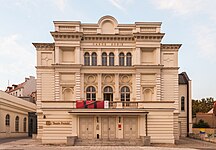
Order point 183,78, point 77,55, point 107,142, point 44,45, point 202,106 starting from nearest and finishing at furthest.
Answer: point 107,142 → point 77,55 → point 44,45 → point 183,78 → point 202,106

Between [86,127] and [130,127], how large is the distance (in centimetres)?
484

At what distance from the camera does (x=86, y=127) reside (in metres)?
34.5

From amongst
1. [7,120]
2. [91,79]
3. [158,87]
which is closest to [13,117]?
[7,120]

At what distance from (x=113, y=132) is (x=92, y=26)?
16552 millimetres

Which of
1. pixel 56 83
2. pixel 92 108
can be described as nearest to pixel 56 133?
pixel 92 108

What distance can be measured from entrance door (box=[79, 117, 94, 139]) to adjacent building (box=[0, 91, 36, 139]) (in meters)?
15.4

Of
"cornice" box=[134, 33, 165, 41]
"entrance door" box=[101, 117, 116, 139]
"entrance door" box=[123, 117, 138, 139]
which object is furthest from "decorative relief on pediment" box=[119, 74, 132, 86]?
"entrance door" box=[101, 117, 116, 139]

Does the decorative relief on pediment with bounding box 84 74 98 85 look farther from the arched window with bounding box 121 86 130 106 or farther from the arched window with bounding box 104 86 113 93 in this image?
the arched window with bounding box 121 86 130 106

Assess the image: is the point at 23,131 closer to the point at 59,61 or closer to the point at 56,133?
the point at 59,61

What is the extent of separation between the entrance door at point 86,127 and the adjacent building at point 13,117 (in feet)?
50.6

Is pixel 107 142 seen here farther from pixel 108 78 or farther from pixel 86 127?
pixel 108 78

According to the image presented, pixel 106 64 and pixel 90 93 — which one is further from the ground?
pixel 106 64

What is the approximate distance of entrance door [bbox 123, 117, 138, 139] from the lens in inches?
1357

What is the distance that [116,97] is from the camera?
142ft
